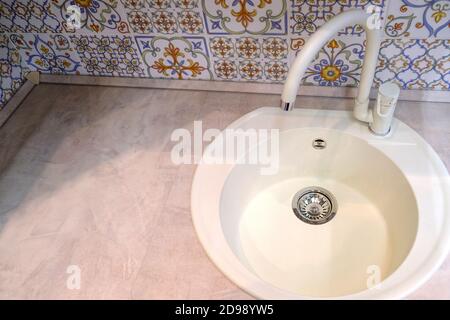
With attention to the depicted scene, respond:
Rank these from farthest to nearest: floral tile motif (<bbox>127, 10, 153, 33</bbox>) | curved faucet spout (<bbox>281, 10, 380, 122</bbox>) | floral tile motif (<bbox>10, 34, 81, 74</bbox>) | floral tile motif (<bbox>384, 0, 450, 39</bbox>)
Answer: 1. floral tile motif (<bbox>10, 34, 81, 74</bbox>)
2. floral tile motif (<bbox>127, 10, 153, 33</bbox>)
3. floral tile motif (<bbox>384, 0, 450, 39</bbox>)
4. curved faucet spout (<bbox>281, 10, 380, 122</bbox>)

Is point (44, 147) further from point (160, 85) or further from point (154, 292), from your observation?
point (154, 292)

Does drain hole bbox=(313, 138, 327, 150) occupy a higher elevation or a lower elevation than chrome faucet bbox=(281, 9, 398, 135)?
lower

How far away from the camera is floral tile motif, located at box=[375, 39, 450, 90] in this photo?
693 millimetres

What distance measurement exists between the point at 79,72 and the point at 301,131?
1.90ft

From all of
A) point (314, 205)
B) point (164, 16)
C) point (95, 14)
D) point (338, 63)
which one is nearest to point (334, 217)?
point (314, 205)

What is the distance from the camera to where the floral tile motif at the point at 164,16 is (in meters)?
0.73

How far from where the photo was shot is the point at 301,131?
0.76 m

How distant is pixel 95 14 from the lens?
77 centimetres

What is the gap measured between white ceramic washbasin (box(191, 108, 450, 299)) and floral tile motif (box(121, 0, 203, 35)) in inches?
9.1

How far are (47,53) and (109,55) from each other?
17 cm

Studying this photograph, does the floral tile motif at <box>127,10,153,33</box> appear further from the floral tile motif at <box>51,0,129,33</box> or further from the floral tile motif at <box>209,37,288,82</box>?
the floral tile motif at <box>209,37,288,82</box>

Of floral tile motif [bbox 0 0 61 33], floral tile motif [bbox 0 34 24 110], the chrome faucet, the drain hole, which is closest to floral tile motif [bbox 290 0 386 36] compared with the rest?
the chrome faucet

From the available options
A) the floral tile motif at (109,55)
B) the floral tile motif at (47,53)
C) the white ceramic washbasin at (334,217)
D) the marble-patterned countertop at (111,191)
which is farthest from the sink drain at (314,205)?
the floral tile motif at (47,53)
